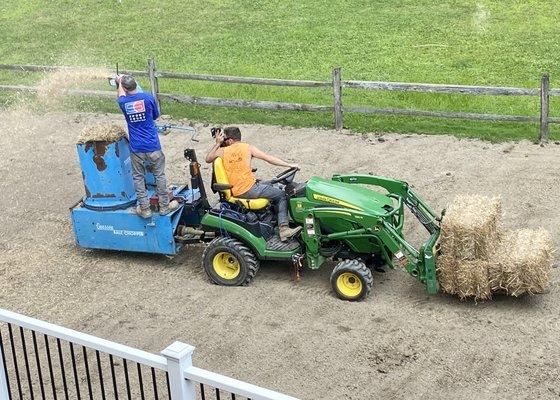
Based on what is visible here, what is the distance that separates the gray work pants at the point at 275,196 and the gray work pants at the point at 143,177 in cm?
110

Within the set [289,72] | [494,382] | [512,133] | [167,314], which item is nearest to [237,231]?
[167,314]

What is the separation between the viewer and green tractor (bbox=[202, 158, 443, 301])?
30.4 feet

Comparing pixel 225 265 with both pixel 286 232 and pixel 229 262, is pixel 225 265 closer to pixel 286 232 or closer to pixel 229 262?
pixel 229 262

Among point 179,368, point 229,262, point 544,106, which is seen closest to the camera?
point 179,368

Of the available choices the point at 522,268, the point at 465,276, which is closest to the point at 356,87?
the point at 465,276

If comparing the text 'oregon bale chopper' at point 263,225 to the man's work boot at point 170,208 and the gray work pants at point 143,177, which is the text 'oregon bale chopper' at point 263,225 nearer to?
the man's work boot at point 170,208

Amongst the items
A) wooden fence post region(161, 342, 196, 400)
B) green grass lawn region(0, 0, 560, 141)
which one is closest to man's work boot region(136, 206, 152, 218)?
wooden fence post region(161, 342, 196, 400)

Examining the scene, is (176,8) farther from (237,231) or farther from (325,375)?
(325,375)

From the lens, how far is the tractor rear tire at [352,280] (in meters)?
9.29

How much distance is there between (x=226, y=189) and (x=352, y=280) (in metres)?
1.74

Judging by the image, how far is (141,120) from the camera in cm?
1019

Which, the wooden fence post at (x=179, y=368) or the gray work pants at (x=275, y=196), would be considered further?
the gray work pants at (x=275, y=196)

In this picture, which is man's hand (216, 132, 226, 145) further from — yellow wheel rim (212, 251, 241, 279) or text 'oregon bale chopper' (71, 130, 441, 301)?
yellow wheel rim (212, 251, 241, 279)

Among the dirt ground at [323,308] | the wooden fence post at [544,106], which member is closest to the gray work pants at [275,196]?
the dirt ground at [323,308]
